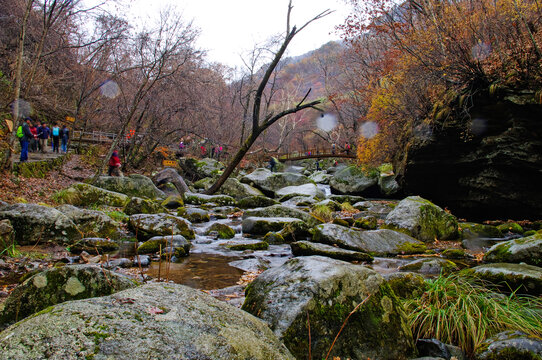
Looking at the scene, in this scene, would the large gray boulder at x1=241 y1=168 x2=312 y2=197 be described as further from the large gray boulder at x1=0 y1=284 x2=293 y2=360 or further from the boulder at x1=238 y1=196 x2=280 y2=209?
the large gray boulder at x1=0 y1=284 x2=293 y2=360

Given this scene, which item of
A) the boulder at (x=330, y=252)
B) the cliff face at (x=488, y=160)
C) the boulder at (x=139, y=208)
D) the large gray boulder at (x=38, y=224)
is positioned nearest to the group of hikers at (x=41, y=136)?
the boulder at (x=139, y=208)

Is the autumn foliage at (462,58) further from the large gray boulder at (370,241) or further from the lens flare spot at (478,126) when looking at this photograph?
the large gray boulder at (370,241)

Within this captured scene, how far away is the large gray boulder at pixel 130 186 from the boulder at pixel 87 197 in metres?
2.47

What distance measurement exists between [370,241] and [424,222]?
7.83 feet

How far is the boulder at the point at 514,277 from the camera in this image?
3928 mm

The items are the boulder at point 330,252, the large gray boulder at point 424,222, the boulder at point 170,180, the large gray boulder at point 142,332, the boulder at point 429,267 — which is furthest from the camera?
the boulder at point 170,180

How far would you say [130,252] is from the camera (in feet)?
21.2

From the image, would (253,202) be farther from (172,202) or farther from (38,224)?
(38,224)

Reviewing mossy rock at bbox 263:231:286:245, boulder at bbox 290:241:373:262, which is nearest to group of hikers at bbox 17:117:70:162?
mossy rock at bbox 263:231:286:245

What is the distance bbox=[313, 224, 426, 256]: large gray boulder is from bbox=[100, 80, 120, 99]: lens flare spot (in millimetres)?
18841

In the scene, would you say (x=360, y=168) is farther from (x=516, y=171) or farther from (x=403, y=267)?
(x=403, y=267)

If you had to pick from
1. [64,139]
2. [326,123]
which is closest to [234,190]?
[64,139]

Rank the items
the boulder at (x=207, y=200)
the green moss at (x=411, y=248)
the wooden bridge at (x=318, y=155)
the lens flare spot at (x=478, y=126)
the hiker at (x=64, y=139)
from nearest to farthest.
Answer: the green moss at (x=411, y=248) < the lens flare spot at (x=478, y=126) < the boulder at (x=207, y=200) < the hiker at (x=64, y=139) < the wooden bridge at (x=318, y=155)

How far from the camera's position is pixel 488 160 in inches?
417
